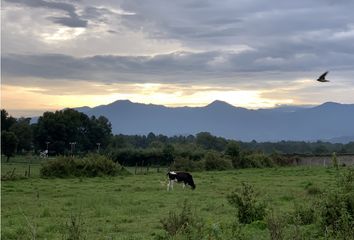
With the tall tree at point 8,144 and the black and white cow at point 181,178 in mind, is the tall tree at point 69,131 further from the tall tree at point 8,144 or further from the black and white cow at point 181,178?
the black and white cow at point 181,178

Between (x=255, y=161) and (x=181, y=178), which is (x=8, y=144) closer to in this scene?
(x=255, y=161)

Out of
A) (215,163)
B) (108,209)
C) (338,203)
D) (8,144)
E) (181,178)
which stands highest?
(8,144)

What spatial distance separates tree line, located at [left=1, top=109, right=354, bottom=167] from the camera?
210ft

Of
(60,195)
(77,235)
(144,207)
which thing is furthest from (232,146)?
(77,235)

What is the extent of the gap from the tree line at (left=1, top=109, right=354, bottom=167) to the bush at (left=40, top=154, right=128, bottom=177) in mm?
13388

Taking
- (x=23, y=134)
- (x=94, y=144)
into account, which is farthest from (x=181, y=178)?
(x=94, y=144)

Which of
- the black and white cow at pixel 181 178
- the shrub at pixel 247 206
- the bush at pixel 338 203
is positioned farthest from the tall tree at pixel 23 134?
the bush at pixel 338 203

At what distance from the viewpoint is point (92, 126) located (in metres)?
102

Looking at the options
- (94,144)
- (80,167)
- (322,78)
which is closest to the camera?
(322,78)

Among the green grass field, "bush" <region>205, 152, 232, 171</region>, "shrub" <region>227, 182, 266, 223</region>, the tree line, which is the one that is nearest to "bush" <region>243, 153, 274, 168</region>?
the tree line

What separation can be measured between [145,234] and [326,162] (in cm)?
5414

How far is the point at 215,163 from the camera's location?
184 ft

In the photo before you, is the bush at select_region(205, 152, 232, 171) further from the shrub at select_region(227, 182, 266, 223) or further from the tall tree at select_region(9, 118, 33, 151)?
the tall tree at select_region(9, 118, 33, 151)

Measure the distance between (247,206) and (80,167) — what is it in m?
31.1
